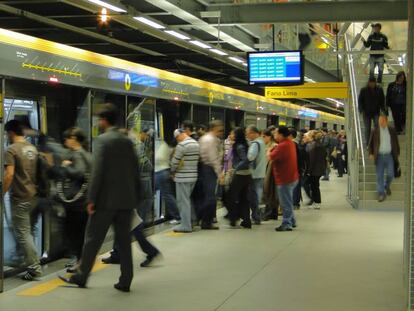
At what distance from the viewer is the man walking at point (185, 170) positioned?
9336mm

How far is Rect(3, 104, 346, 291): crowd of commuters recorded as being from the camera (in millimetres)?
5844

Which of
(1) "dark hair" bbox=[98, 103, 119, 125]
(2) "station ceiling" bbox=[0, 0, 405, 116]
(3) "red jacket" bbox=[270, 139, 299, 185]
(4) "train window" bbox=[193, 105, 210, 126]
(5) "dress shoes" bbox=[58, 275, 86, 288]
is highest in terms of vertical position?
(2) "station ceiling" bbox=[0, 0, 405, 116]

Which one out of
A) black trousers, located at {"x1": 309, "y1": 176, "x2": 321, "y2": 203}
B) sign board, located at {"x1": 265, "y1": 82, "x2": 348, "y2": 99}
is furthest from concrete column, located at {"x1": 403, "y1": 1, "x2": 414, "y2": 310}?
sign board, located at {"x1": 265, "y1": 82, "x2": 348, "y2": 99}

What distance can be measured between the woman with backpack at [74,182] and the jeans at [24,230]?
1.22ft

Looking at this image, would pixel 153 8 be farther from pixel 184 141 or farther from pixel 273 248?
pixel 273 248

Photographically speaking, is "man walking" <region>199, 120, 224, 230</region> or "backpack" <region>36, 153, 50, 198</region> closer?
"backpack" <region>36, 153, 50, 198</region>

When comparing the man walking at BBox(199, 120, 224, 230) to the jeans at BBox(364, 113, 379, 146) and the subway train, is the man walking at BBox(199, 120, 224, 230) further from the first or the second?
the jeans at BBox(364, 113, 379, 146)

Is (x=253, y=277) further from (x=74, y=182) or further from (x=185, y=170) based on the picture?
(x=185, y=170)

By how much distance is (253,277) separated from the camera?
6707mm

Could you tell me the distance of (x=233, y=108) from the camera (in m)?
14.8

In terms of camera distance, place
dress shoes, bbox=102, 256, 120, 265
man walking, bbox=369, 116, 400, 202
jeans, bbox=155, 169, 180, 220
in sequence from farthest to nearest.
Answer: man walking, bbox=369, 116, 400, 202 < jeans, bbox=155, 169, 180, 220 < dress shoes, bbox=102, 256, 120, 265

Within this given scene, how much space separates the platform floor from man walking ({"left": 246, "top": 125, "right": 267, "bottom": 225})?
0.75m

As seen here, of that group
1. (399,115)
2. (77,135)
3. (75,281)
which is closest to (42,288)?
(75,281)

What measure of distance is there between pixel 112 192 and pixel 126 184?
0.15 m
